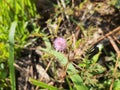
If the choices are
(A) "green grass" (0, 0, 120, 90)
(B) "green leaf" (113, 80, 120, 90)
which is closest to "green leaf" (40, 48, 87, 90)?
(A) "green grass" (0, 0, 120, 90)

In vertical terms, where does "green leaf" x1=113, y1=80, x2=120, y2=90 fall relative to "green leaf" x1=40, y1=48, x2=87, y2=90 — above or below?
below

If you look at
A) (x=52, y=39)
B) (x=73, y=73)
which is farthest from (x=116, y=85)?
(x=52, y=39)

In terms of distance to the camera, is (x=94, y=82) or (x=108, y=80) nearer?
(x=94, y=82)

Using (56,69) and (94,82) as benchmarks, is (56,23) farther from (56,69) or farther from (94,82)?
(94,82)

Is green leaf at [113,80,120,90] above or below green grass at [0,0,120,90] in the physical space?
below

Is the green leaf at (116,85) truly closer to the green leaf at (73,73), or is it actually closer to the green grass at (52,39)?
the green grass at (52,39)

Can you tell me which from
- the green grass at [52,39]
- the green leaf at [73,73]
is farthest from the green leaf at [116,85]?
the green leaf at [73,73]

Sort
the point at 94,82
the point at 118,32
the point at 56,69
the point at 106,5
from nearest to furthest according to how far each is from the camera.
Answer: the point at 94,82
the point at 56,69
the point at 118,32
the point at 106,5

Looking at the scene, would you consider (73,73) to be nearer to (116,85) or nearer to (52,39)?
(116,85)

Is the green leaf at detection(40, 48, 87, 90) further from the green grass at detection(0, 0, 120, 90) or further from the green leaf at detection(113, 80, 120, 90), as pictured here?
the green leaf at detection(113, 80, 120, 90)

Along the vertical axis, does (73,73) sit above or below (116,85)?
above

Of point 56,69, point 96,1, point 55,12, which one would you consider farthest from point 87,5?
point 56,69
